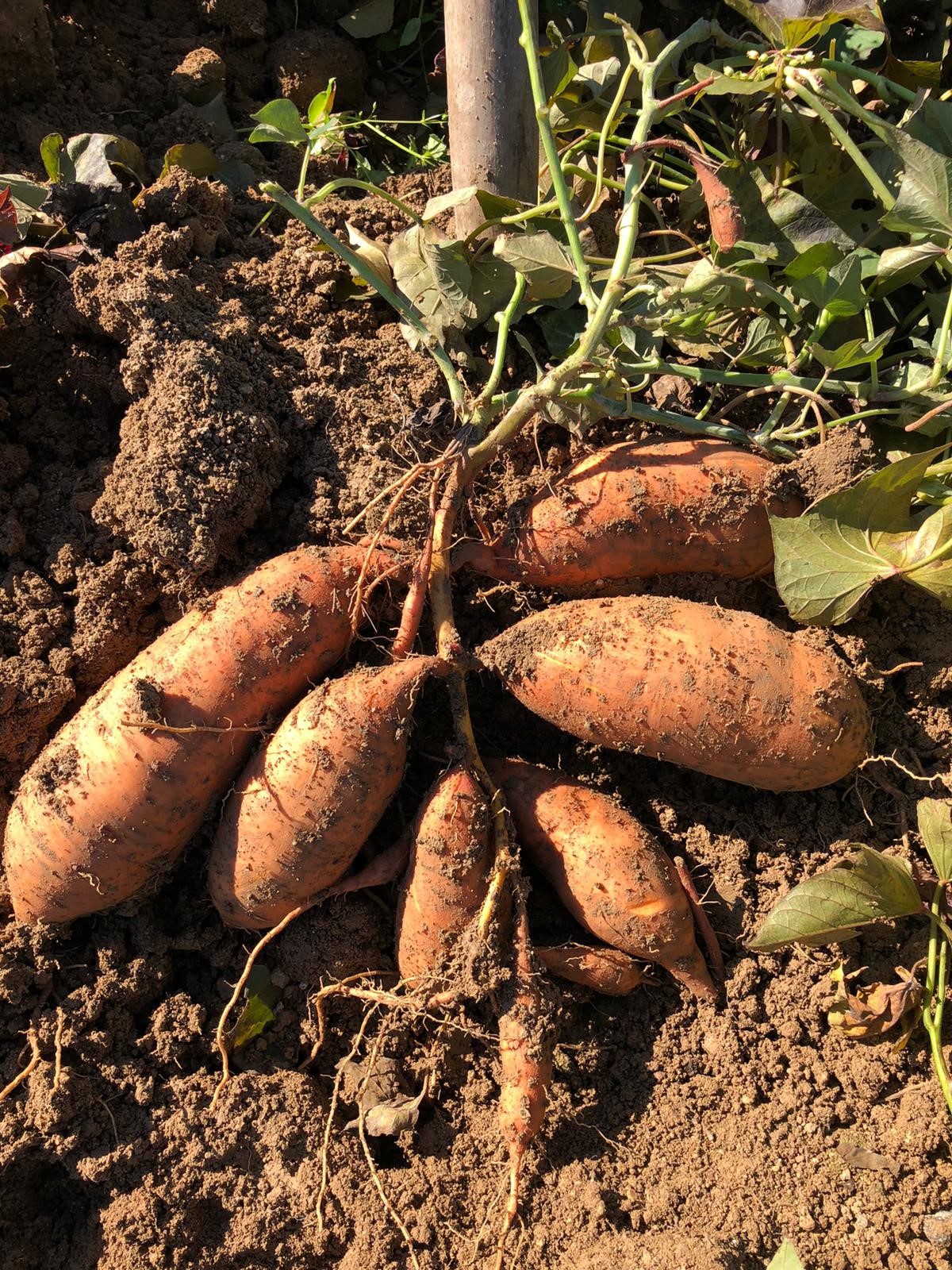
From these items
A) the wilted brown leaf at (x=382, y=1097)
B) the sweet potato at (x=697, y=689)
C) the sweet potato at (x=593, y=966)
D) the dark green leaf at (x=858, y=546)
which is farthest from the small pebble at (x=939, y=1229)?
the dark green leaf at (x=858, y=546)

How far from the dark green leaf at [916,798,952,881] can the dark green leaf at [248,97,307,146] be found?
1599 millimetres

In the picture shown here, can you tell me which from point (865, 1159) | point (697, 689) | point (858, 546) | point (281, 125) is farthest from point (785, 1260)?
point (281, 125)

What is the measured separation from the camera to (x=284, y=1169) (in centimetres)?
146

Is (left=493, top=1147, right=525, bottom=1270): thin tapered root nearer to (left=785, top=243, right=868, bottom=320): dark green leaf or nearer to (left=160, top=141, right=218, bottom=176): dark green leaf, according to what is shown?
(left=785, top=243, right=868, bottom=320): dark green leaf

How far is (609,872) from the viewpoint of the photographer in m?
1.54

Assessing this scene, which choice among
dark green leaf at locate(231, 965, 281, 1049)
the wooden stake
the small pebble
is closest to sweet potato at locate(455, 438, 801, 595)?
the wooden stake

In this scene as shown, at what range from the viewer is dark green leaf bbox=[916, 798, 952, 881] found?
1.46m

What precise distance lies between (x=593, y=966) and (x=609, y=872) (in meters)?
0.17

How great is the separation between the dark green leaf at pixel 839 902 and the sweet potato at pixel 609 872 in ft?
0.56

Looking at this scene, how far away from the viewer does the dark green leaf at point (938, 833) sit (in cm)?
146

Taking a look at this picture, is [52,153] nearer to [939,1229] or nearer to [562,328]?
[562,328]

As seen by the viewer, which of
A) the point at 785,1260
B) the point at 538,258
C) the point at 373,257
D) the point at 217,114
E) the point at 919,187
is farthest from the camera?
the point at 217,114

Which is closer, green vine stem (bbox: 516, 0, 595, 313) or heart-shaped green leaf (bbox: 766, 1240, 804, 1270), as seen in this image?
heart-shaped green leaf (bbox: 766, 1240, 804, 1270)

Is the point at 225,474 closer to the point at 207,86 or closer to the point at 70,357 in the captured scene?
the point at 70,357
